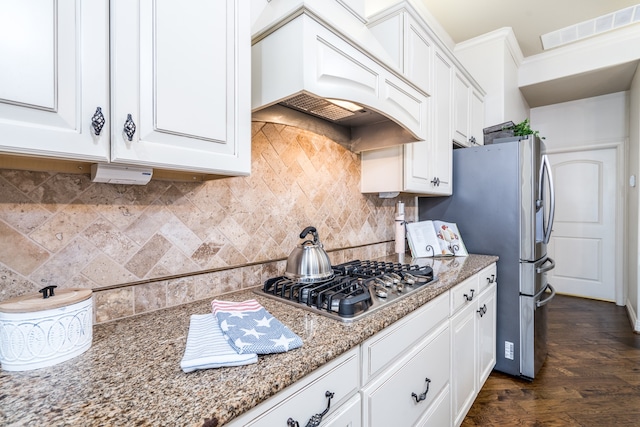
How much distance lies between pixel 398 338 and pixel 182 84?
3.39 feet

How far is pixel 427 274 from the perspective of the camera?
1.49m

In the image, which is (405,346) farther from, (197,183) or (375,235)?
(375,235)

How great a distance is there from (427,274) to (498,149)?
4.22 ft

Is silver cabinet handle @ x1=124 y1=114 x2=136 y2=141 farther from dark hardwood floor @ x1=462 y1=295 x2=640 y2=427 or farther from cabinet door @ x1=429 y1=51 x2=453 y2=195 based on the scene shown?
dark hardwood floor @ x1=462 y1=295 x2=640 y2=427

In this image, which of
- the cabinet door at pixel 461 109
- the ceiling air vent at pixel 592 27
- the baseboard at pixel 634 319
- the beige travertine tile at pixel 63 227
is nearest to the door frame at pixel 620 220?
the baseboard at pixel 634 319

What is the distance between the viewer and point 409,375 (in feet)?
3.76

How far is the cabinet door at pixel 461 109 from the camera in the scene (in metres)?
2.36

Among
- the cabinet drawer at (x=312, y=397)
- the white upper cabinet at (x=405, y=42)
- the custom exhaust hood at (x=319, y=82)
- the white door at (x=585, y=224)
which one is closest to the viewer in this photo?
the cabinet drawer at (x=312, y=397)

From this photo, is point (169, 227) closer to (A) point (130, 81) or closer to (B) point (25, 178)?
(B) point (25, 178)

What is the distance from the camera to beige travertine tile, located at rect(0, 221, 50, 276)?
2.64 feet

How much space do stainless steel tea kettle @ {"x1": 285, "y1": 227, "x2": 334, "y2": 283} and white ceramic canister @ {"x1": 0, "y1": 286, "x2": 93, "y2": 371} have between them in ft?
2.46

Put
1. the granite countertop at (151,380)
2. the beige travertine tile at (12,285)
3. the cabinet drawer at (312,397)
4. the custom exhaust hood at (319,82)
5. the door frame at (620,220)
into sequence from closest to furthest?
the granite countertop at (151,380) < the cabinet drawer at (312,397) < the beige travertine tile at (12,285) < the custom exhaust hood at (319,82) < the door frame at (620,220)

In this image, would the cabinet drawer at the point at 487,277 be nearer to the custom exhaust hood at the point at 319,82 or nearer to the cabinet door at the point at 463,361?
the cabinet door at the point at 463,361

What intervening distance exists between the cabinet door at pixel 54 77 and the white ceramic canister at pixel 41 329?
0.33 m
